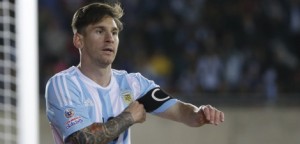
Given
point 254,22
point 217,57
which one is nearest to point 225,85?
point 217,57

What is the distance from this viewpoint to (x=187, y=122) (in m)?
5.27

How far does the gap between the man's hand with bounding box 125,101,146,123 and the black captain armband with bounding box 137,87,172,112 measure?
224 millimetres

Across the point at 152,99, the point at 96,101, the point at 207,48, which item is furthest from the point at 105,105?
the point at 207,48

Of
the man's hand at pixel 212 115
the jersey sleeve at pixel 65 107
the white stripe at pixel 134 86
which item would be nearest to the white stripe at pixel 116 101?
the white stripe at pixel 134 86

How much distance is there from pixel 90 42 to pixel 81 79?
0.23 metres

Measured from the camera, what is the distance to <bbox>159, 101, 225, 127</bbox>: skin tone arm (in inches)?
195

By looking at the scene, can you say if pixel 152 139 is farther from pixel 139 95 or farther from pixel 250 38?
pixel 139 95

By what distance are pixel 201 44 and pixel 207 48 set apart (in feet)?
0.39

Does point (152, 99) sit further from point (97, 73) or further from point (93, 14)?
point (93, 14)

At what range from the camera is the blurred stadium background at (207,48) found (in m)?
11.1

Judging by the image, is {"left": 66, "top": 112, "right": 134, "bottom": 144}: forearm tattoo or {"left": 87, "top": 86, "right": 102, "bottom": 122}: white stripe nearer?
{"left": 66, "top": 112, "right": 134, "bottom": 144}: forearm tattoo

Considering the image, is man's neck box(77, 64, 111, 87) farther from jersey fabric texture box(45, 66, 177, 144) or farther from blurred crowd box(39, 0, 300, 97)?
blurred crowd box(39, 0, 300, 97)

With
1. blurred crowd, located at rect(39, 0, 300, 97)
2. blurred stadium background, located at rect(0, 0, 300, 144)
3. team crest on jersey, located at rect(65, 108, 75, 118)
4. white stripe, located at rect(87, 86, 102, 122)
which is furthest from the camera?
blurred crowd, located at rect(39, 0, 300, 97)

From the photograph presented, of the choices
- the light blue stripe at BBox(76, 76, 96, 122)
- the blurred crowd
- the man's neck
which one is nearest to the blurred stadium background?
the blurred crowd
